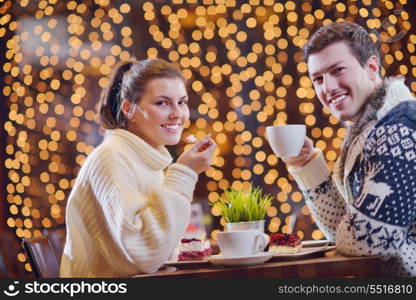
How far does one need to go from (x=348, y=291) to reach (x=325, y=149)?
2.46 meters

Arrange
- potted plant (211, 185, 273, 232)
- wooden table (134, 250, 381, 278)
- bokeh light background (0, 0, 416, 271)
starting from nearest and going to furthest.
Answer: wooden table (134, 250, 381, 278), potted plant (211, 185, 273, 232), bokeh light background (0, 0, 416, 271)

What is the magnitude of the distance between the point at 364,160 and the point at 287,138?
0.61 feet

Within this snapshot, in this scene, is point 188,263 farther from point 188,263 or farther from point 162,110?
point 162,110

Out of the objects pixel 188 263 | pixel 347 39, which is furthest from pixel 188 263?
pixel 347 39

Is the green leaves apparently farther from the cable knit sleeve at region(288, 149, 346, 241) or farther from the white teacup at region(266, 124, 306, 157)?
the cable knit sleeve at region(288, 149, 346, 241)

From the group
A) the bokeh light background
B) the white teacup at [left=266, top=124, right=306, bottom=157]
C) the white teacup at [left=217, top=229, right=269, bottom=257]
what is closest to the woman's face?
the white teacup at [left=266, top=124, right=306, bottom=157]

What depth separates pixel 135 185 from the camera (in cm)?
144

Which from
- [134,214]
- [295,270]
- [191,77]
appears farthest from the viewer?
[191,77]

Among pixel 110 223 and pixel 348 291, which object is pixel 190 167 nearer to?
pixel 110 223

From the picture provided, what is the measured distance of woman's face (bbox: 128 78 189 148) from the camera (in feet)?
5.07

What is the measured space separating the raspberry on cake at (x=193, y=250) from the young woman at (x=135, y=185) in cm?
12

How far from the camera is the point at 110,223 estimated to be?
4.44ft

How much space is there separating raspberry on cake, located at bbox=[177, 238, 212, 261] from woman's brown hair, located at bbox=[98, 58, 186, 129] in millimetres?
363

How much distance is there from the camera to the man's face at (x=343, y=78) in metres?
1.52
